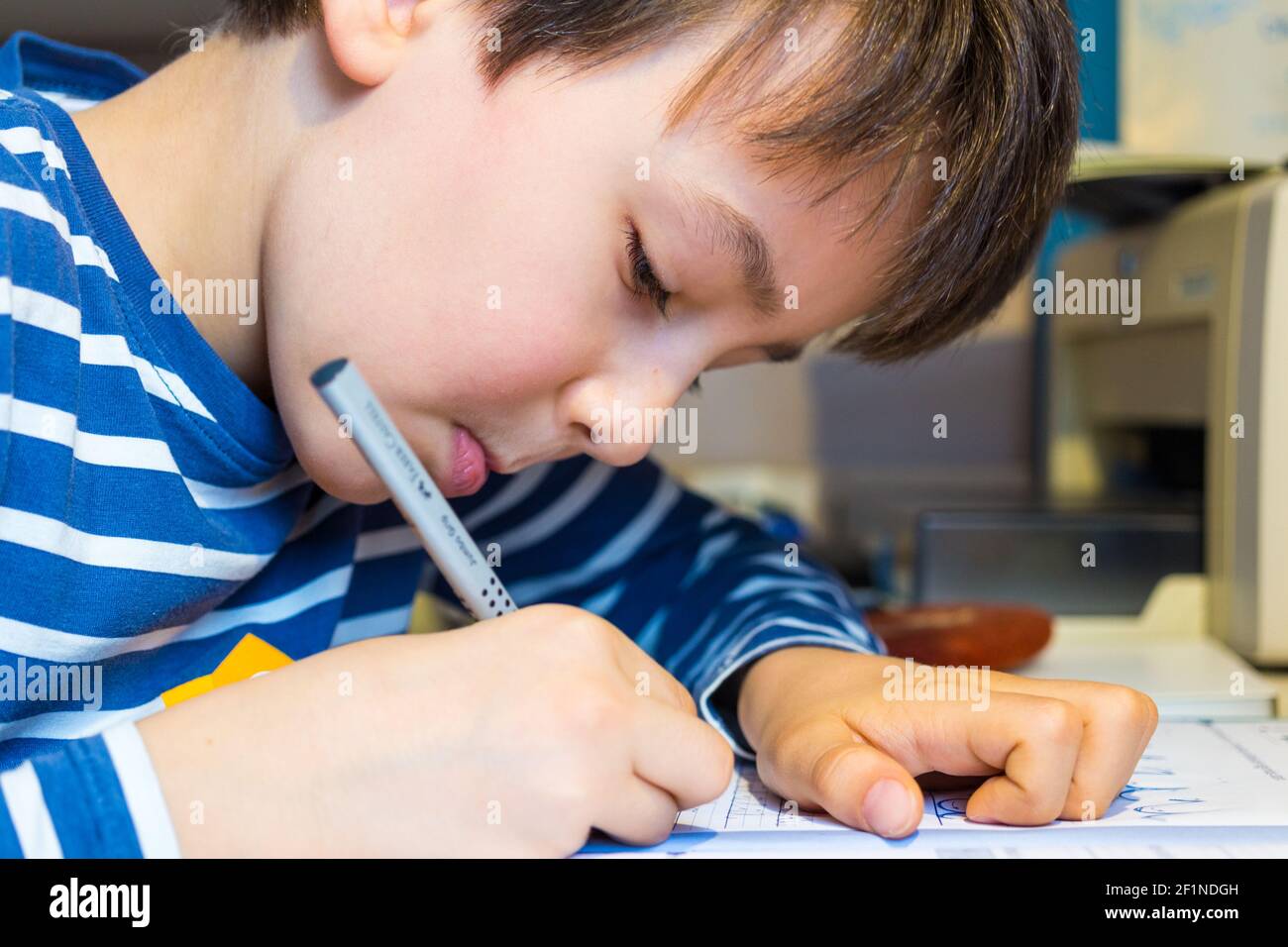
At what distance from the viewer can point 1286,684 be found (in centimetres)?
76

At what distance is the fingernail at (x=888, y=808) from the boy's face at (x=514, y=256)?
21cm

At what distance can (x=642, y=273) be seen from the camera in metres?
0.52

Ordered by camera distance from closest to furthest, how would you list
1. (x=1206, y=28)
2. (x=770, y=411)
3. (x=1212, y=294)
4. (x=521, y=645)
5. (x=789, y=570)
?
(x=521, y=645), (x=789, y=570), (x=1212, y=294), (x=1206, y=28), (x=770, y=411)

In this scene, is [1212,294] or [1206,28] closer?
[1212,294]

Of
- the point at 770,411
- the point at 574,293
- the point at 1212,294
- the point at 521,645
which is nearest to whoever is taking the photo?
the point at 521,645

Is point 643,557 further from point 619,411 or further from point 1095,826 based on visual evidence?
point 1095,826

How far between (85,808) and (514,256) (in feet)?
0.91

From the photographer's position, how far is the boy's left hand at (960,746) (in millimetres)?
440

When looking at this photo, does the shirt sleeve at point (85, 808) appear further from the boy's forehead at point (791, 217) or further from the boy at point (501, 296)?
the boy's forehead at point (791, 217)

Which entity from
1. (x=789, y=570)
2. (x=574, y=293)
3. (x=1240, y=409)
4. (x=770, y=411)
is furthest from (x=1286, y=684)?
(x=770, y=411)

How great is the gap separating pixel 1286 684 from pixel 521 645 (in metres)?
0.58

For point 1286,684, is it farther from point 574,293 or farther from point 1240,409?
point 574,293

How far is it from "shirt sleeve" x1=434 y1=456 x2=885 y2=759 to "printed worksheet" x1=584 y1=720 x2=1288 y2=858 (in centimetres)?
21

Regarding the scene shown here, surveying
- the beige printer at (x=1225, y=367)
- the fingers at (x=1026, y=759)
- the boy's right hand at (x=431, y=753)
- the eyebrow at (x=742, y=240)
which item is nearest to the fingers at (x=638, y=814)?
the boy's right hand at (x=431, y=753)
